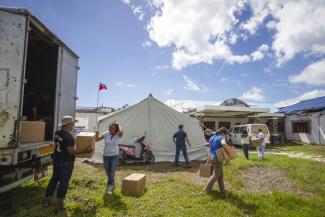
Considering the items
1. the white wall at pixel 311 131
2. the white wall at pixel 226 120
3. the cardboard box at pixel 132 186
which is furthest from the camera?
the white wall at pixel 226 120

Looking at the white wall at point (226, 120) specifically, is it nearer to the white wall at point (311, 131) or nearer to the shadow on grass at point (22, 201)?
the white wall at point (311, 131)

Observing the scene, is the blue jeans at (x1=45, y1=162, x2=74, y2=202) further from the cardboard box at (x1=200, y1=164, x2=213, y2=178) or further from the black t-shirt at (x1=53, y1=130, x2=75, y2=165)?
the cardboard box at (x1=200, y1=164, x2=213, y2=178)

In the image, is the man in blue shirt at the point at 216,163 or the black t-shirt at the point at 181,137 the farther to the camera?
the black t-shirt at the point at 181,137

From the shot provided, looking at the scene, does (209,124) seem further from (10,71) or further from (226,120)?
(10,71)

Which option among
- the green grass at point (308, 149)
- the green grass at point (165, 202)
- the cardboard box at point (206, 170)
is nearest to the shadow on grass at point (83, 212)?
the green grass at point (165, 202)

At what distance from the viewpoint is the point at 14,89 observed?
4207 millimetres

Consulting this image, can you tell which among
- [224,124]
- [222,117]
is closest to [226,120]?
[224,124]

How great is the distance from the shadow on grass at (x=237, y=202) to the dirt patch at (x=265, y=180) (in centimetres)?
103

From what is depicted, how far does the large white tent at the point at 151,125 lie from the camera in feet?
41.0

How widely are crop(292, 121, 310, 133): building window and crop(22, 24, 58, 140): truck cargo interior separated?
24.8 m

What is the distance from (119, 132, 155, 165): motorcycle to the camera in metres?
11.4

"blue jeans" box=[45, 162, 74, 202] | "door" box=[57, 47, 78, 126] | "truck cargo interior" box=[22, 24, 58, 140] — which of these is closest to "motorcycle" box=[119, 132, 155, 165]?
"door" box=[57, 47, 78, 126]

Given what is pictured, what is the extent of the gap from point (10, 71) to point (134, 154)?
26.3ft

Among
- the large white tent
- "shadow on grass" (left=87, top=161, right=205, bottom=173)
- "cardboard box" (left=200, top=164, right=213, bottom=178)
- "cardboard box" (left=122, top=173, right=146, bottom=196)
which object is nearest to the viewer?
"cardboard box" (left=122, top=173, right=146, bottom=196)
